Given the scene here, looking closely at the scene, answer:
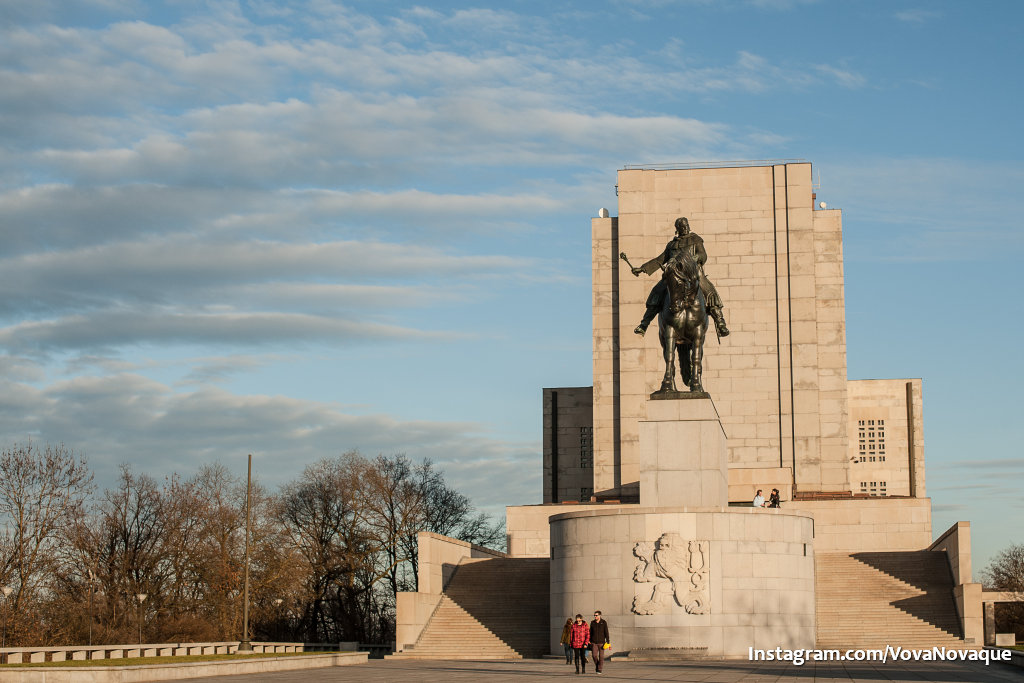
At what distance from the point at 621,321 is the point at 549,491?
12.1 metres

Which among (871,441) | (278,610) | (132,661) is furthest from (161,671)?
(871,441)

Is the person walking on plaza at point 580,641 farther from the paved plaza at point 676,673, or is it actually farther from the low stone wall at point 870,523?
the low stone wall at point 870,523

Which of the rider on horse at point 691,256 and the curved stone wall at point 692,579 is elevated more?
the rider on horse at point 691,256

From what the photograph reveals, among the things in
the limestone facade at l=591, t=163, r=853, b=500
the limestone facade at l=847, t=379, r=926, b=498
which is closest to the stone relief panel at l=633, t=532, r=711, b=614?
the limestone facade at l=591, t=163, r=853, b=500

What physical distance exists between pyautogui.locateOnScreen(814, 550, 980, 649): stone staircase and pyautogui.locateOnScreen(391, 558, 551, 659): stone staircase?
8370 mm

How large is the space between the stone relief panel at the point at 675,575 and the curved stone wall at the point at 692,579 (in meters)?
0.02

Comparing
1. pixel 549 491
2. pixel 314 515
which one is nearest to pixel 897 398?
pixel 549 491

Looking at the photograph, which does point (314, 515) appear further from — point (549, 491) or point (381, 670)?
point (381, 670)

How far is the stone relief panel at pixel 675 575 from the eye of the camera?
30.8 meters

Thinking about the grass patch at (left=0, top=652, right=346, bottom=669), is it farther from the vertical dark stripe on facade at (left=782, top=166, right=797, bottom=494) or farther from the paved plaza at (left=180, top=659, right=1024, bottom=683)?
the vertical dark stripe on facade at (left=782, top=166, right=797, bottom=494)

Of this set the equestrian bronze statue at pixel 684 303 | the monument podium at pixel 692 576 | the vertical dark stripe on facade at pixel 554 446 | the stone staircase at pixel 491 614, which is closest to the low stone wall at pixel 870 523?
the stone staircase at pixel 491 614

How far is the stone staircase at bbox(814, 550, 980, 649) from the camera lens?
3400cm

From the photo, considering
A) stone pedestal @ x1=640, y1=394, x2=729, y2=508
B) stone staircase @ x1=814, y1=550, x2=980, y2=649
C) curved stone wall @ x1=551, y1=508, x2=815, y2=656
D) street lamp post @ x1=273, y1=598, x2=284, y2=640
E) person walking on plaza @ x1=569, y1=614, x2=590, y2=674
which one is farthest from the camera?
street lamp post @ x1=273, y1=598, x2=284, y2=640

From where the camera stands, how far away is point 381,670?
27.8m
